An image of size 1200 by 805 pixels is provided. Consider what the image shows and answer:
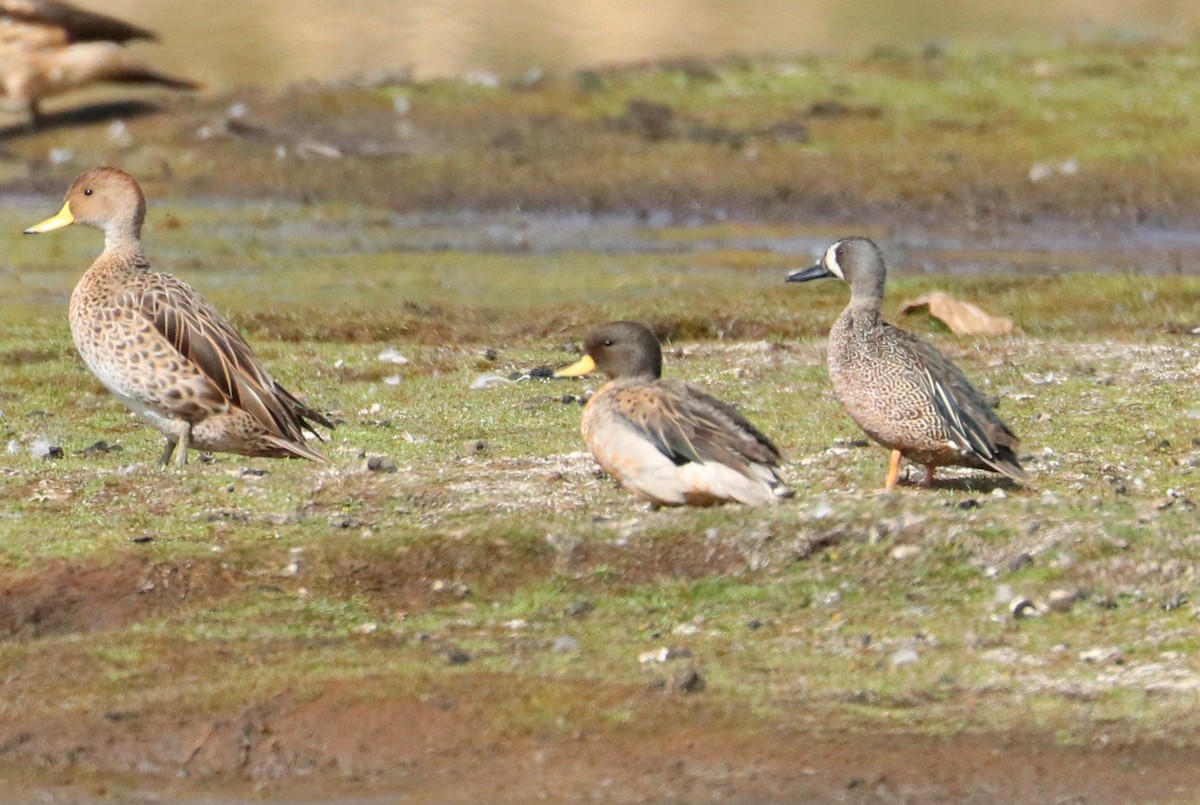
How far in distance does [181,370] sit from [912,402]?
2918 millimetres

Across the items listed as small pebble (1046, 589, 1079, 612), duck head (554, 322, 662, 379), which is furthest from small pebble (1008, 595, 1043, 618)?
duck head (554, 322, 662, 379)

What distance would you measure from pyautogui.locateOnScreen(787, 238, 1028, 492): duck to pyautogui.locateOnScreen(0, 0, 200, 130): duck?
Result: 1482 centimetres

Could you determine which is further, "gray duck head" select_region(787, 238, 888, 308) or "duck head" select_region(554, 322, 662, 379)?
"gray duck head" select_region(787, 238, 888, 308)

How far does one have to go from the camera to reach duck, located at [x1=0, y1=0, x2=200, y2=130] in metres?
21.4

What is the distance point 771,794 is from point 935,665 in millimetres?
1056

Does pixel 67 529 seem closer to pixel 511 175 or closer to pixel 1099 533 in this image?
pixel 1099 533

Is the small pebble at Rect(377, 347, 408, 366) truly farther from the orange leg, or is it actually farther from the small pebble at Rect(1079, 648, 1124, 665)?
the small pebble at Rect(1079, 648, 1124, 665)

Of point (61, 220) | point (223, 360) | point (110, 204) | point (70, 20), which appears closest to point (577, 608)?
point (223, 360)

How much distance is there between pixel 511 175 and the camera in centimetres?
2002

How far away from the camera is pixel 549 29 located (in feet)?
107

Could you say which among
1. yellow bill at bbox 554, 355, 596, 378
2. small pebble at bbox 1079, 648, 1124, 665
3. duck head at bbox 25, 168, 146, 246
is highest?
duck head at bbox 25, 168, 146, 246

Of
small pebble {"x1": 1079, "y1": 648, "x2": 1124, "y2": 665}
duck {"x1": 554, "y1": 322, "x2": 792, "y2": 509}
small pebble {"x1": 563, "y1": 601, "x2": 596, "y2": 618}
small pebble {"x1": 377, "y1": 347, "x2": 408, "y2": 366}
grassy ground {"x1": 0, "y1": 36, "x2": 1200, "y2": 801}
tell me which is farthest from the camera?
small pebble {"x1": 377, "y1": 347, "x2": 408, "y2": 366}

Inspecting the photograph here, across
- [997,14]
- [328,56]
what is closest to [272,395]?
[328,56]

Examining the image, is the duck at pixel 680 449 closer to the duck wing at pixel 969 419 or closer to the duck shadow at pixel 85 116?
the duck wing at pixel 969 419
